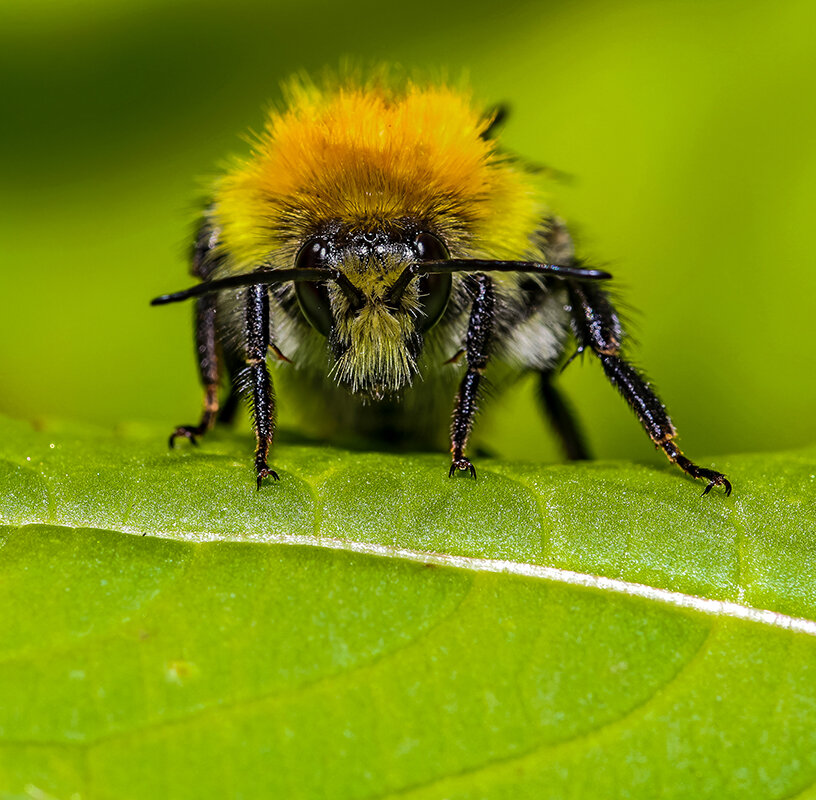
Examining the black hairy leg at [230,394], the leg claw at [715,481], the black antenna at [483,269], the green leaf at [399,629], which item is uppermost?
the black antenna at [483,269]

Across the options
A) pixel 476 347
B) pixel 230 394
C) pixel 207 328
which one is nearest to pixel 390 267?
pixel 476 347

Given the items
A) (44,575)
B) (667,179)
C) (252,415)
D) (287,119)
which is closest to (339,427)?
(252,415)

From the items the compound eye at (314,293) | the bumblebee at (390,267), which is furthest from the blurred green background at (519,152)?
the compound eye at (314,293)

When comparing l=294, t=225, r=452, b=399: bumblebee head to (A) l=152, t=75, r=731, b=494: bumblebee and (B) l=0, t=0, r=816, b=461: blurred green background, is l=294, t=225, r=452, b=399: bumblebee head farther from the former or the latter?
(B) l=0, t=0, r=816, b=461: blurred green background

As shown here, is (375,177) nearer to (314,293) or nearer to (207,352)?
(314,293)

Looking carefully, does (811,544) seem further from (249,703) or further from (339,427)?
(339,427)

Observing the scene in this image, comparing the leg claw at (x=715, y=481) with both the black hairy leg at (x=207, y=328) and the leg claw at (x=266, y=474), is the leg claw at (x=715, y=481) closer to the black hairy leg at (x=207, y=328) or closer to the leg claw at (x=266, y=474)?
the leg claw at (x=266, y=474)
